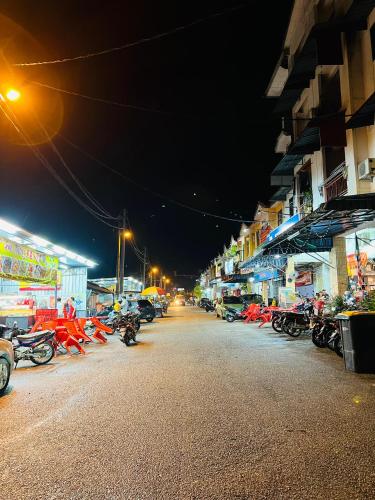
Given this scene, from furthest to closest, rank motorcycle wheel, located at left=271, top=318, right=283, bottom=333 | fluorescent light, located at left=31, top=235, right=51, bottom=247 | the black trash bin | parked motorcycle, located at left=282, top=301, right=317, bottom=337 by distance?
motorcycle wheel, located at left=271, top=318, right=283, bottom=333 < parked motorcycle, located at left=282, top=301, right=317, bottom=337 < fluorescent light, located at left=31, top=235, right=51, bottom=247 < the black trash bin

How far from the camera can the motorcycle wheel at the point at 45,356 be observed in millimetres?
10188

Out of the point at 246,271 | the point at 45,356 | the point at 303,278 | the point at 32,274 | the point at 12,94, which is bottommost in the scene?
the point at 45,356

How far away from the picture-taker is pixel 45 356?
409 inches

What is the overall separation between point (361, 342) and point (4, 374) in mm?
7230

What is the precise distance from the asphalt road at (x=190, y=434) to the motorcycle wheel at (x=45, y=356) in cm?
173

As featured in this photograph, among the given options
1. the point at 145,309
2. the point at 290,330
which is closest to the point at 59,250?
the point at 145,309

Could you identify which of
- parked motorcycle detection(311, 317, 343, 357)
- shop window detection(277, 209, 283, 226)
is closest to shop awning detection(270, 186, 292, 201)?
shop window detection(277, 209, 283, 226)

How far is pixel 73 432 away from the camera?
15.1ft

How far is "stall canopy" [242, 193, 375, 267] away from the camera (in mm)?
11073

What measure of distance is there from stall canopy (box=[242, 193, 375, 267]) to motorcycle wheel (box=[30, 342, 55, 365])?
8862 mm

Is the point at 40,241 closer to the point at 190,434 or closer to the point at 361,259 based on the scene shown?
the point at 190,434

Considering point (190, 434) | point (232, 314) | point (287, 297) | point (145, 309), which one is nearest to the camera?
point (190, 434)

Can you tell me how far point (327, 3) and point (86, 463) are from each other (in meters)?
20.2

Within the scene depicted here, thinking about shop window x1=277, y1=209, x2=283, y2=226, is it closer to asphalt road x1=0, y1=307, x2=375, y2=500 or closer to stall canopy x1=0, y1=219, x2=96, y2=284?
stall canopy x1=0, y1=219, x2=96, y2=284
